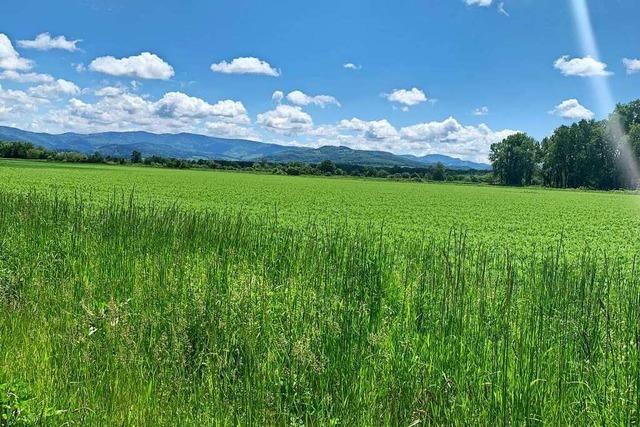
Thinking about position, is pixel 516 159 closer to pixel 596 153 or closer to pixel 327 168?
pixel 596 153

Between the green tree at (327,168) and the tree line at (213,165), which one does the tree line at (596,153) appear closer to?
the tree line at (213,165)

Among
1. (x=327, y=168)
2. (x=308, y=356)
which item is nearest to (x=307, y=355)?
(x=308, y=356)

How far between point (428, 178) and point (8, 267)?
5060 inches

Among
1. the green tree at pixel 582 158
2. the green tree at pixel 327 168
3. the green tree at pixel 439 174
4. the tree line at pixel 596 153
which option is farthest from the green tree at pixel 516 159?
the green tree at pixel 327 168

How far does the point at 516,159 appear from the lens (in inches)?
4857

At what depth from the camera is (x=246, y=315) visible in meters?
4.57

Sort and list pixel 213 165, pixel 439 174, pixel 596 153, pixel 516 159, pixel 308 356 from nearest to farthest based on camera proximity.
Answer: pixel 308 356
pixel 596 153
pixel 516 159
pixel 439 174
pixel 213 165

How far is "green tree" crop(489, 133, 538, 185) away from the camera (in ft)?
401

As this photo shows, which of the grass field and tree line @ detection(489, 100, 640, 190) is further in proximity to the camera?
tree line @ detection(489, 100, 640, 190)

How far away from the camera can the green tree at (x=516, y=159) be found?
401 ft

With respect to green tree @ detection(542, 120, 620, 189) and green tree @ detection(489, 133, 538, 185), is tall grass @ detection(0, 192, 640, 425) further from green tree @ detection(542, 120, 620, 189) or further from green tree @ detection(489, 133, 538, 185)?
green tree @ detection(489, 133, 538, 185)

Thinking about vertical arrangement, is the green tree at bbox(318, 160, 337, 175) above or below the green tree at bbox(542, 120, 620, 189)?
below

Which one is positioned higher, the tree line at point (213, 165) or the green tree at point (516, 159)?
the green tree at point (516, 159)

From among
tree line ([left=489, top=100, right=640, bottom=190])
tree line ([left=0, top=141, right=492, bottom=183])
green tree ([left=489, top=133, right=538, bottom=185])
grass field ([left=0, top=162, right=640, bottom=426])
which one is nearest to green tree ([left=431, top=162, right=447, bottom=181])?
tree line ([left=0, top=141, right=492, bottom=183])
